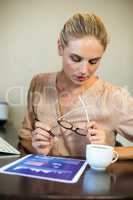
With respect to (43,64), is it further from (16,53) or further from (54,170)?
(54,170)

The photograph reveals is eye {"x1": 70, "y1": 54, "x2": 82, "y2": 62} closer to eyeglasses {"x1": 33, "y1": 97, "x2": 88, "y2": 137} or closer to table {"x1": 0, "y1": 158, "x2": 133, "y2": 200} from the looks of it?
eyeglasses {"x1": 33, "y1": 97, "x2": 88, "y2": 137}

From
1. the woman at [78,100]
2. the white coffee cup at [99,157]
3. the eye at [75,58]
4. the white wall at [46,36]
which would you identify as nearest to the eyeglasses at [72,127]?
the woman at [78,100]

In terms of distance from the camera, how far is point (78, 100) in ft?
4.66

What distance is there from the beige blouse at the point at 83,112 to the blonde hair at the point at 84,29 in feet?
0.79

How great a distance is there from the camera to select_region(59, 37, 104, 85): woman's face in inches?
51.7

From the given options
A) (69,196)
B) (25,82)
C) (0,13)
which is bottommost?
(69,196)

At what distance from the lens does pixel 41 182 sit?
701 mm

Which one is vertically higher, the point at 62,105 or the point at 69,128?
the point at 62,105

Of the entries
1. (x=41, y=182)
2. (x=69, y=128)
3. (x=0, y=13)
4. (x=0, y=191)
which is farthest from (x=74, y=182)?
(x=0, y=13)

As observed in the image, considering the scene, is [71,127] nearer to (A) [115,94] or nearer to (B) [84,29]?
(A) [115,94]

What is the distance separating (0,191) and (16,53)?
1.46 meters

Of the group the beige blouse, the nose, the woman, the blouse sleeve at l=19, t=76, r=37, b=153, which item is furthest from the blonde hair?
the blouse sleeve at l=19, t=76, r=37, b=153

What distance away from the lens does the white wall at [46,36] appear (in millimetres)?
1940

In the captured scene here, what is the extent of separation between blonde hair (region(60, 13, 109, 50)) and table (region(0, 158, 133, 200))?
735mm
